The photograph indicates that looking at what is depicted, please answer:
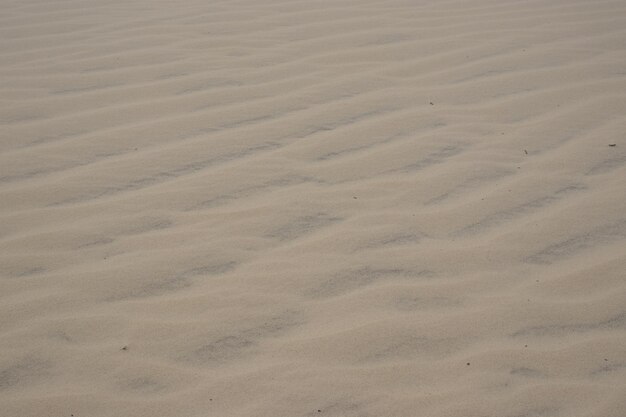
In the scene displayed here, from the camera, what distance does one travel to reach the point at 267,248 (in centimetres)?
242

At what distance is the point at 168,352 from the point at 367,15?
295 cm

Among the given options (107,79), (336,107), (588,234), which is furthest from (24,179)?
(588,234)

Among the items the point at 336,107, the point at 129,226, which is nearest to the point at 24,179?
the point at 129,226

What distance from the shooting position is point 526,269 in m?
2.32

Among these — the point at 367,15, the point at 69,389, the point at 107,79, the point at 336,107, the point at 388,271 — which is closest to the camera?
the point at 69,389

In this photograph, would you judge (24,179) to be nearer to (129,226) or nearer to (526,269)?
(129,226)

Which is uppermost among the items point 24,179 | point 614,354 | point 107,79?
point 107,79

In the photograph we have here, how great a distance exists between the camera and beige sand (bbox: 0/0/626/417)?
194 cm

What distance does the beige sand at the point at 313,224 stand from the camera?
1.94m

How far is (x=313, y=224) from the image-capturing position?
253 cm

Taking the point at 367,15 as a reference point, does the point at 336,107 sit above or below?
below

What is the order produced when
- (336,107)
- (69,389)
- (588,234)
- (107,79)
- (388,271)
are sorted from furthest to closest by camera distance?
(107,79) < (336,107) < (588,234) < (388,271) < (69,389)

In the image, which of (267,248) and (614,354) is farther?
(267,248)

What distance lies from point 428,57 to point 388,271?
182 cm
